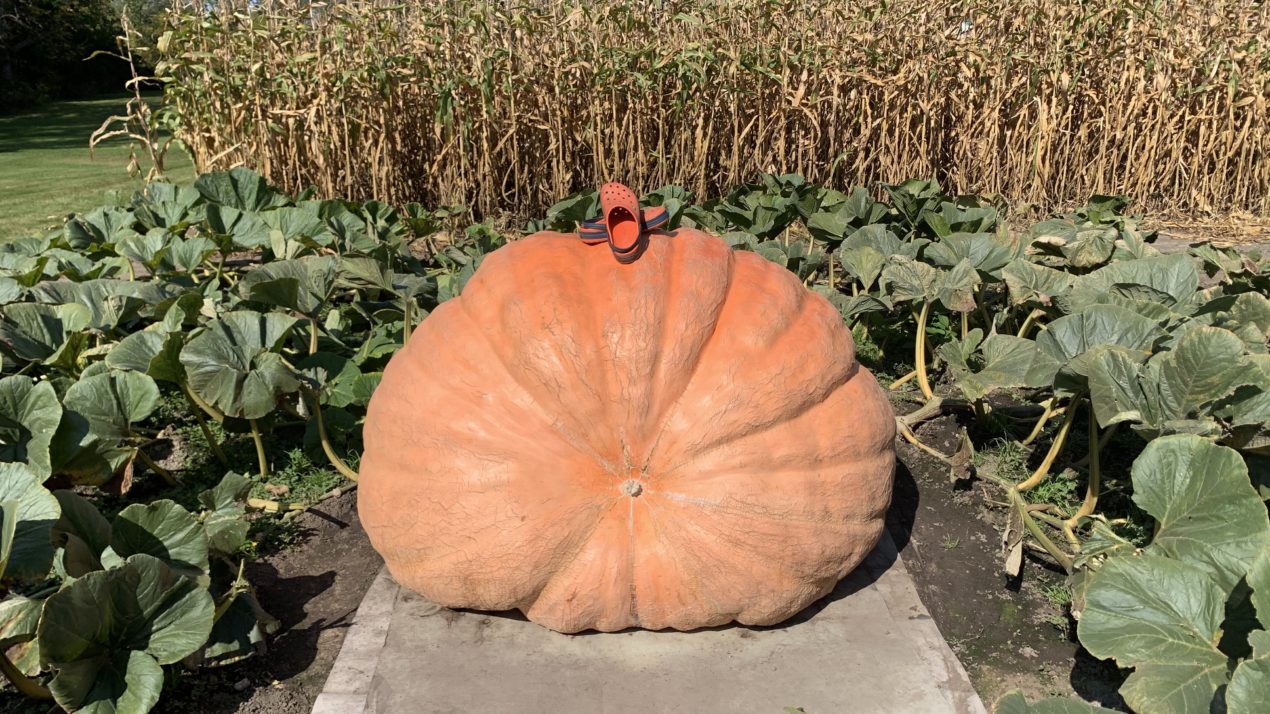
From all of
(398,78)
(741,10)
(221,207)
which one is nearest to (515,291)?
(221,207)

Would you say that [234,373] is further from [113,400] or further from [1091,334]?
[1091,334]

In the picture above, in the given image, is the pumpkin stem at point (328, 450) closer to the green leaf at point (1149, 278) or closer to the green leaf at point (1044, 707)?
the green leaf at point (1044, 707)

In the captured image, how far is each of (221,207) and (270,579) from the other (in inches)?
106

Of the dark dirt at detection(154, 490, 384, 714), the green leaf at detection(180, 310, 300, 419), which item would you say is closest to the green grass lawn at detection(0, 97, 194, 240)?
A: the green leaf at detection(180, 310, 300, 419)

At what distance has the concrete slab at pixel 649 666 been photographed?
6.55 ft

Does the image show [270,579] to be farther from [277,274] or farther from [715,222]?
[715,222]

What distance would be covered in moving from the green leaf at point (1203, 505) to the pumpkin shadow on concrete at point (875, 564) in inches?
28.5

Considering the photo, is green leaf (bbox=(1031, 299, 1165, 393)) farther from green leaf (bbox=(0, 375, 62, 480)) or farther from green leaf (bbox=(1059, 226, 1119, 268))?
green leaf (bbox=(0, 375, 62, 480))

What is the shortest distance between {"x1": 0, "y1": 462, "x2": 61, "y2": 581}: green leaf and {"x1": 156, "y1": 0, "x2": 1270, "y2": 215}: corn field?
459cm

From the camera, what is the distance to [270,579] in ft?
8.50

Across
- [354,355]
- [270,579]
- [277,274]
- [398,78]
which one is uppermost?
[398,78]

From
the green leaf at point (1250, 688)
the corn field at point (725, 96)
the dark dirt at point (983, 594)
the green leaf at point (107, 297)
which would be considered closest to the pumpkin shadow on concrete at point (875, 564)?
the dark dirt at point (983, 594)

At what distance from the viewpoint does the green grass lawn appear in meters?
8.68

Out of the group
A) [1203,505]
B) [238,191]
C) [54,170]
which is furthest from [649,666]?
[54,170]
